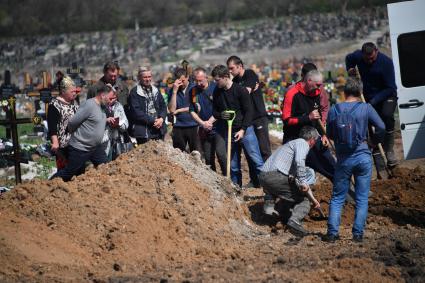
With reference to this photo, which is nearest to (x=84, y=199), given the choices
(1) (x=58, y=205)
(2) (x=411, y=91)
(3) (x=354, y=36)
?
(1) (x=58, y=205)

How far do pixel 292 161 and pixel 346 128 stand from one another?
1147 mm

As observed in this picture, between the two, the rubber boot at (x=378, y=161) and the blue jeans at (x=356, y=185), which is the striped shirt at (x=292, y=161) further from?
the rubber boot at (x=378, y=161)

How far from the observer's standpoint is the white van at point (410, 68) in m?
13.2

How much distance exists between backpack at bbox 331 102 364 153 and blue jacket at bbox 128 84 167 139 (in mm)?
3594

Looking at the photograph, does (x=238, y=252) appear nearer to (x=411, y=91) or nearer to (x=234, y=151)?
(x=234, y=151)

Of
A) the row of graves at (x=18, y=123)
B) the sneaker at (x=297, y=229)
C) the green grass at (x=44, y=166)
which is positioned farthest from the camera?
the green grass at (x=44, y=166)

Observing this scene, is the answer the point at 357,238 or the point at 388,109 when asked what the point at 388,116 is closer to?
the point at 388,109

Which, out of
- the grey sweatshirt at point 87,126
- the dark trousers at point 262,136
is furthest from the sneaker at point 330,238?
the dark trousers at point 262,136

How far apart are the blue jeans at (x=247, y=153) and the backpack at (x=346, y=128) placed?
2958mm

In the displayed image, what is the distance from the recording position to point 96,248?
9.99 metres

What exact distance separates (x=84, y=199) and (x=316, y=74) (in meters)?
3.41

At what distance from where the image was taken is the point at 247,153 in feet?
44.5

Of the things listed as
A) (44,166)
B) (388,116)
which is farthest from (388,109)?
(44,166)

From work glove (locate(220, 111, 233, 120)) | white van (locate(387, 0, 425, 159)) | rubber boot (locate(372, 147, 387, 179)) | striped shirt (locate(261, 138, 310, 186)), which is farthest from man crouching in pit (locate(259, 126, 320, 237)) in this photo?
rubber boot (locate(372, 147, 387, 179))
